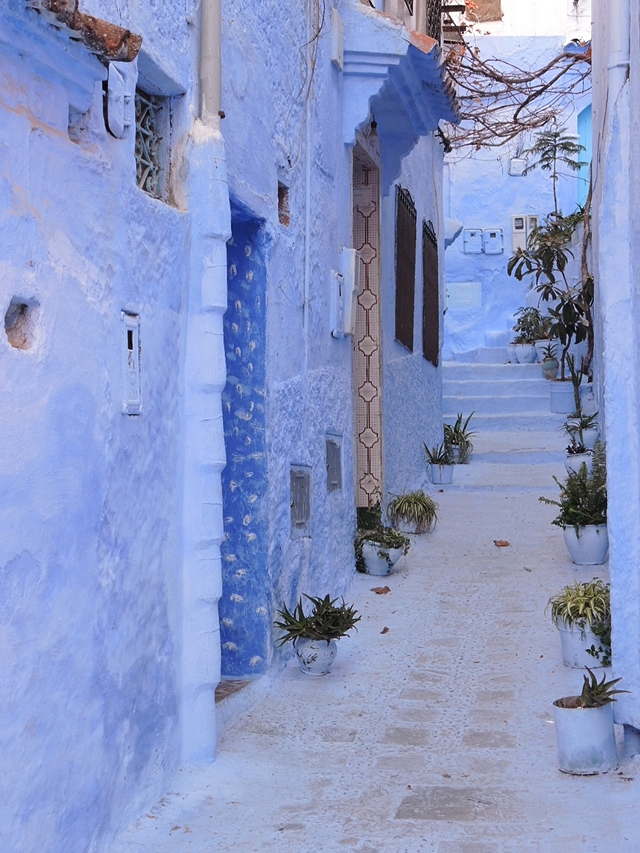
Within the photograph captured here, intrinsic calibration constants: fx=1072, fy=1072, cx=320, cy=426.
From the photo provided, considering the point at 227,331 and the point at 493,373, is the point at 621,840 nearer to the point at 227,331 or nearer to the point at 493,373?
the point at 227,331

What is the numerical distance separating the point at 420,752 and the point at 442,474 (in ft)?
23.9

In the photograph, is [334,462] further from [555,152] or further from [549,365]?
[555,152]

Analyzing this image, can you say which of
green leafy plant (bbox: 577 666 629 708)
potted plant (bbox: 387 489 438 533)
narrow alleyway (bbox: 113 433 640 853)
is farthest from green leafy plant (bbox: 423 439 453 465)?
green leafy plant (bbox: 577 666 629 708)

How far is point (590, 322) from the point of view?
→ 15.0m

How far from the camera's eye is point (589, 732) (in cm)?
470

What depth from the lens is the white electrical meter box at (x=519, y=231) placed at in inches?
868

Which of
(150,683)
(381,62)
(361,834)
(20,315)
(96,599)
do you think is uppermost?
(381,62)

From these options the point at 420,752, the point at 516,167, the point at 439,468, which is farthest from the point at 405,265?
the point at 516,167

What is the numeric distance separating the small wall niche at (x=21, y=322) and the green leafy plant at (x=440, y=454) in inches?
361

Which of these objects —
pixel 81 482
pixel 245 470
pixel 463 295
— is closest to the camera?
pixel 81 482

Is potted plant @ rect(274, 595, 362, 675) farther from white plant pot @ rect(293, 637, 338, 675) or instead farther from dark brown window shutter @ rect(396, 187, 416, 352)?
dark brown window shutter @ rect(396, 187, 416, 352)

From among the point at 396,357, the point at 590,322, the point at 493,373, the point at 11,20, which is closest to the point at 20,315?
the point at 11,20

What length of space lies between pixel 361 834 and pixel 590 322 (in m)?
11.8

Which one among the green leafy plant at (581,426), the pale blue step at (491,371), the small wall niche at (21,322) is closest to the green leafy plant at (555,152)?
the pale blue step at (491,371)
